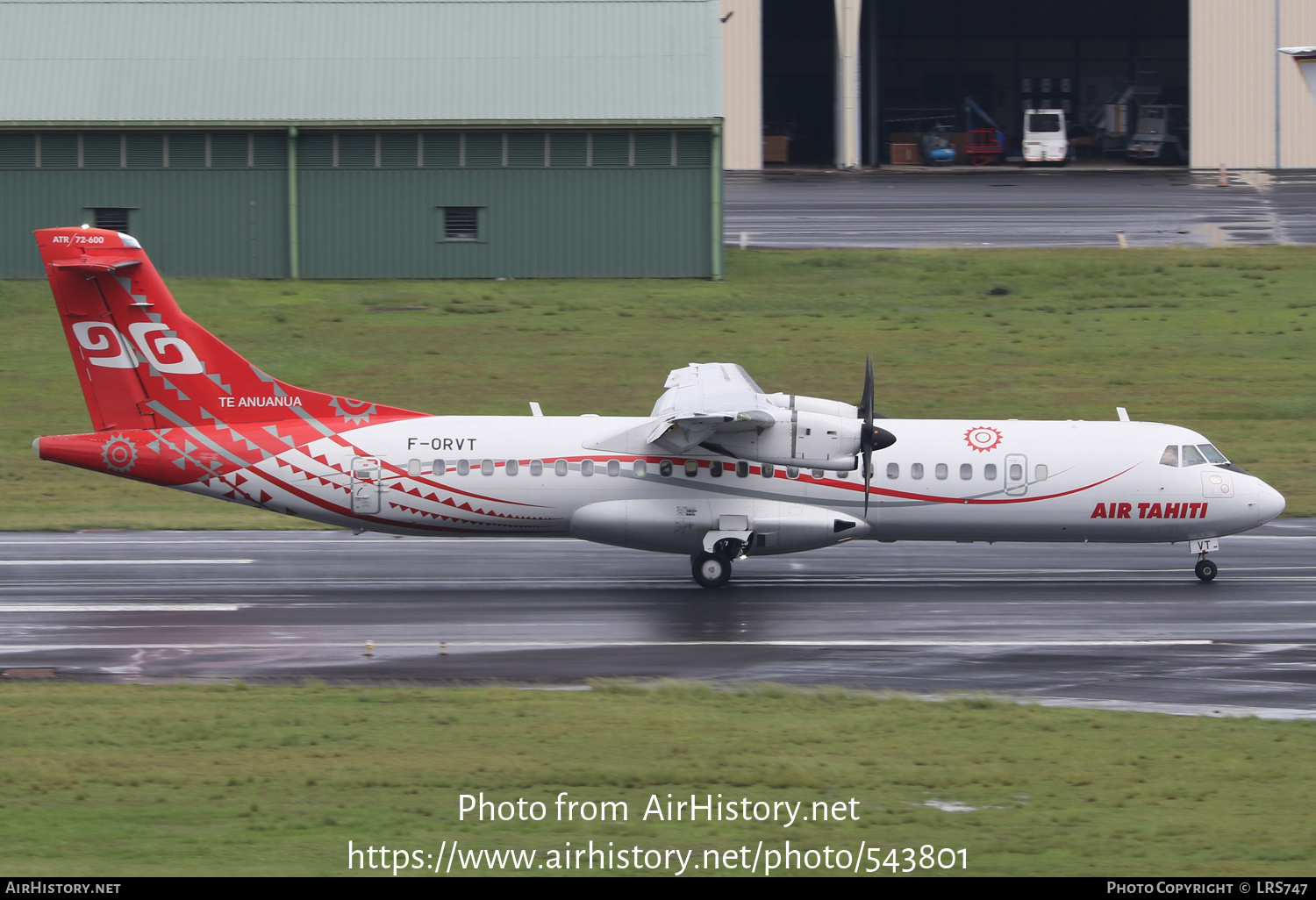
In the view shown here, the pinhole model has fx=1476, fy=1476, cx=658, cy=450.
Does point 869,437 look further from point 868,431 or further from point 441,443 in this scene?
point 441,443

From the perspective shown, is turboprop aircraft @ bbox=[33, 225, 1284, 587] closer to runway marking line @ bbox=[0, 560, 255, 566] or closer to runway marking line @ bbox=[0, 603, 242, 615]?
runway marking line @ bbox=[0, 603, 242, 615]

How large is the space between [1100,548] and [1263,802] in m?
16.3

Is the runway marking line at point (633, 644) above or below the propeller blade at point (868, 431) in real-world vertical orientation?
below

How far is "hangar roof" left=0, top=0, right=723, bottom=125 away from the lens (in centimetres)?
4647

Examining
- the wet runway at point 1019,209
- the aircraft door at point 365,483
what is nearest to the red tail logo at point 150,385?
the aircraft door at point 365,483

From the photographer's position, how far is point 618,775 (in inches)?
549

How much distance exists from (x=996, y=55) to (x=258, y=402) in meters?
70.9

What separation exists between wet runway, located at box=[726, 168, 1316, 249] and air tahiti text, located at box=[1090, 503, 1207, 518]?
25.7 meters

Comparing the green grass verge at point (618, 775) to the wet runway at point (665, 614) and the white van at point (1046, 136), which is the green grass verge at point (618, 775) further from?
the white van at point (1046, 136)

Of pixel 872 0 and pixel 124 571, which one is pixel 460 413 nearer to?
pixel 124 571

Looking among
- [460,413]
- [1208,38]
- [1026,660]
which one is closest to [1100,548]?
[1026,660]

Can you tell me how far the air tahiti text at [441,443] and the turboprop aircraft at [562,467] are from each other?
27 millimetres

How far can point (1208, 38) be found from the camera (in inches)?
2682

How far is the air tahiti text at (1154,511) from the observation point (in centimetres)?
2533
